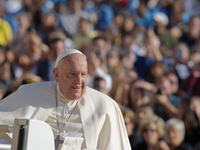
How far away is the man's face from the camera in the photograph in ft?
18.7

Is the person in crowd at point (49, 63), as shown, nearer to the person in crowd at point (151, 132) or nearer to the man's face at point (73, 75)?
the person in crowd at point (151, 132)

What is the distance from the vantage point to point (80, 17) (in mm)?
12047

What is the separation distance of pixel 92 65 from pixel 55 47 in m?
0.75

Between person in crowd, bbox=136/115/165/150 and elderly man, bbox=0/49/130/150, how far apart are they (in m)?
2.39

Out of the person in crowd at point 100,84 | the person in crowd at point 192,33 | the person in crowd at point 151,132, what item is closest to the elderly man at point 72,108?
the person in crowd at point 151,132

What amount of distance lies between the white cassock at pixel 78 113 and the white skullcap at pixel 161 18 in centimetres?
704

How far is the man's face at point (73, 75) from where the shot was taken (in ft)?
18.7

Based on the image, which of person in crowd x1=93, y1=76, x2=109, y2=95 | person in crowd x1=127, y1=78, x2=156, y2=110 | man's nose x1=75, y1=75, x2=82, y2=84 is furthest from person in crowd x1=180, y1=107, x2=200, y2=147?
man's nose x1=75, y1=75, x2=82, y2=84

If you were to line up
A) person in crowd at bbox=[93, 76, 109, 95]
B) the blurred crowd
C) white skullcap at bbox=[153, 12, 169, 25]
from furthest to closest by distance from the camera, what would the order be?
white skullcap at bbox=[153, 12, 169, 25] < person in crowd at bbox=[93, 76, 109, 95] < the blurred crowd

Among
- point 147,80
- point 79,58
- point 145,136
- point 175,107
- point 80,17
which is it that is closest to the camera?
point 79,58

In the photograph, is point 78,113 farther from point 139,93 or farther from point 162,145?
point 139,93

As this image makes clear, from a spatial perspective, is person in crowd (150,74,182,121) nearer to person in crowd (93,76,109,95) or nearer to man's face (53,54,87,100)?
person in crowd (93,76,109,95)

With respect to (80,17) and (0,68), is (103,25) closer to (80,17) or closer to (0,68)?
(80,17)

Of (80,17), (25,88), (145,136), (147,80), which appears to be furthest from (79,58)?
(80,17)
